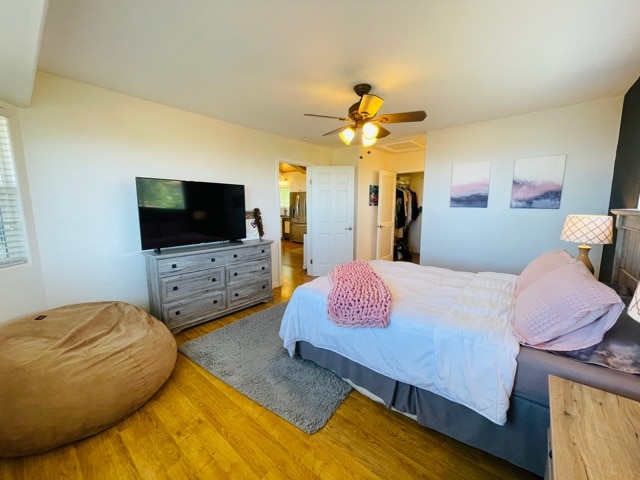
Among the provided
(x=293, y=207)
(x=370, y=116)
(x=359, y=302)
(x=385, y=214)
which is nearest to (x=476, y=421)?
(x=359, y=302)

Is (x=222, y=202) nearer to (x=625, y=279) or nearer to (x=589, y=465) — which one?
(x=589, y=465)

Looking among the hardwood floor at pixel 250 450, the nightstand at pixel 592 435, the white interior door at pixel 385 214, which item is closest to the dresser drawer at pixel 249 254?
the hardwood floor at pixel 250 450

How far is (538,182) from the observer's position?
3057 millimetres

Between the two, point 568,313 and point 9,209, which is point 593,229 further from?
point 9,209

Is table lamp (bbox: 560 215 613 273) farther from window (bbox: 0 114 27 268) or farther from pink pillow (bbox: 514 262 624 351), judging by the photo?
window (bbox: 0 114 27 268)

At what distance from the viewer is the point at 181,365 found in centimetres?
222

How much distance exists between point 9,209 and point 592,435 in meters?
3.62

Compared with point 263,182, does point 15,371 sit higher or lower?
lower

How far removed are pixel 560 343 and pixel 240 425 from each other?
183cm

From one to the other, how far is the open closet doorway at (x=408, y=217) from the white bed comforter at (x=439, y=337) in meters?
3.87

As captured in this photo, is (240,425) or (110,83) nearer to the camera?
(240,425)

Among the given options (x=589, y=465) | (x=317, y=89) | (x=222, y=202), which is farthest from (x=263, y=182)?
(x=589, y=465)

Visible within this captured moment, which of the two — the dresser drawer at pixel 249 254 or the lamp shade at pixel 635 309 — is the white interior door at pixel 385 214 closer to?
the dresser drawer at pixel 249 254

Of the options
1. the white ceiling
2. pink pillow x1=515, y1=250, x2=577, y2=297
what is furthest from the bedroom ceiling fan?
pink pillow x1=515, y1=250, x2=577, y2=297
